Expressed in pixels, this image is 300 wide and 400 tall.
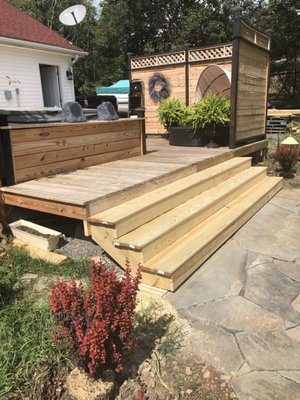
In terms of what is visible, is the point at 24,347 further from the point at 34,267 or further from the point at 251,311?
the point at 251,311

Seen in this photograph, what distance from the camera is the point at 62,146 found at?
13.6 ft

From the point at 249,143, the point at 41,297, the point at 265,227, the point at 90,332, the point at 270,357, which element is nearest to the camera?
the point at 90,332

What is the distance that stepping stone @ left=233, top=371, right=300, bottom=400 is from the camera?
183 cm

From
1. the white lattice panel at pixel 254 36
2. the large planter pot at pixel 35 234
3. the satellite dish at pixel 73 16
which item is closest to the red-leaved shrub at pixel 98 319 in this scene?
the large planter pot at pixel 35 234

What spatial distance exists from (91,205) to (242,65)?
14.0 ft

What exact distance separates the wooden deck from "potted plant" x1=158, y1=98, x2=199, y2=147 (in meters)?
1.75

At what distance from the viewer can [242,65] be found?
6000mm

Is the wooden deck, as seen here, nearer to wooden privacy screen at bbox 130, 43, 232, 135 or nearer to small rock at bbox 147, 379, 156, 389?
small rock at bbox 147, 379, 156, 389

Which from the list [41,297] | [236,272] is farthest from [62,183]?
[236,272]

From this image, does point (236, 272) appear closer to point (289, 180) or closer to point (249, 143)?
point (289, 180)

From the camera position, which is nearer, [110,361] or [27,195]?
[110,361]

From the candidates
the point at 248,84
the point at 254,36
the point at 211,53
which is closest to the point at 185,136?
the point at 248,84

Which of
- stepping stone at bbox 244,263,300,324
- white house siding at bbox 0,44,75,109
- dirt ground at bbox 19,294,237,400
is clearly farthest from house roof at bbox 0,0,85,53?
dirt ground at bbox 19,294,237,400

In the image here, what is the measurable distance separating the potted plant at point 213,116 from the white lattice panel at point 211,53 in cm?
222
